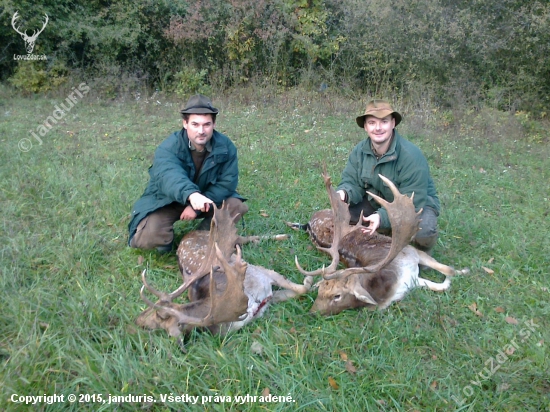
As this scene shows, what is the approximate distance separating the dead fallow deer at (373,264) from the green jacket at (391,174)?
308 millimetres

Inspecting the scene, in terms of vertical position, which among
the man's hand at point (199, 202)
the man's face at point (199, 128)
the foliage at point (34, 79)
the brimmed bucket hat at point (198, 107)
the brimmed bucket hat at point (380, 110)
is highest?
the brimmed bucket hat at point (380, 110)

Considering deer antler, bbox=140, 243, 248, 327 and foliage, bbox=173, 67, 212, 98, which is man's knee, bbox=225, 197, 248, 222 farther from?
foliage, bbox=173, 67, 212, 98

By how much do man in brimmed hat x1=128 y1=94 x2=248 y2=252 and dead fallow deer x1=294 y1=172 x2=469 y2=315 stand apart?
1053 mm

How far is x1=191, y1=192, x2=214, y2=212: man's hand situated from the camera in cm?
412

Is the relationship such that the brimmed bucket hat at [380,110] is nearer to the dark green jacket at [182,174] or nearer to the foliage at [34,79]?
the dark green jacket at [182,174]

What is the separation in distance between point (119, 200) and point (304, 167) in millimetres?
2744

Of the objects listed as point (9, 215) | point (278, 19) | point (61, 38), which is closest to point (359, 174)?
point (9, 215)

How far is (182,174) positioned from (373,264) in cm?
189

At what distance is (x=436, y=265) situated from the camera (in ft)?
14.8

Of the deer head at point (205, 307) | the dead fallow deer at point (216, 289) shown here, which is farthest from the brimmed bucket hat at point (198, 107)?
the deer head at point (205, 307)

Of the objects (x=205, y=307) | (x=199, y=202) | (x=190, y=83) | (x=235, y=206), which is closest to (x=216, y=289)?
(x=205, y=307)

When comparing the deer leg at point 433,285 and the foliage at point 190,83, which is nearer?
the deer leg at point 433,285

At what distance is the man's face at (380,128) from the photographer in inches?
180

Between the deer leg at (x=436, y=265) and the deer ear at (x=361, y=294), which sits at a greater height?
the deer ear at (x=361, y=294)
